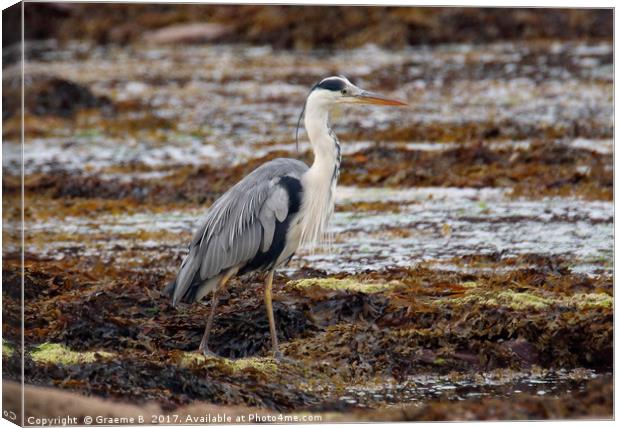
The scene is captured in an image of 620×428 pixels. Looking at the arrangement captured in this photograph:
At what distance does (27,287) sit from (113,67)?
3.01 m

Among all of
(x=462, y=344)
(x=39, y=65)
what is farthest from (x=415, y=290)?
(x=39, y=65)

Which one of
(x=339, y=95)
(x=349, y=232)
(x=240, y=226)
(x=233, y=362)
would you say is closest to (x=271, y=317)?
(x=233, y=362)

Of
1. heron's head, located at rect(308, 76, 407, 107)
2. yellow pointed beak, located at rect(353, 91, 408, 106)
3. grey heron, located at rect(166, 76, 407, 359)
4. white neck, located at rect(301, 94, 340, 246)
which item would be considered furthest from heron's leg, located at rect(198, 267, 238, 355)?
yellow pointed beak, located at rect(353, 91, 408, 106)

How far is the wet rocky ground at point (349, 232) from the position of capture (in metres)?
6.77

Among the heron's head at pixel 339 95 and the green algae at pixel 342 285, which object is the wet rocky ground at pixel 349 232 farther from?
the heron's head at pixel 339 95

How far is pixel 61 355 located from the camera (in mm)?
6836

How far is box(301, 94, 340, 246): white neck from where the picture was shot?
6992 mm

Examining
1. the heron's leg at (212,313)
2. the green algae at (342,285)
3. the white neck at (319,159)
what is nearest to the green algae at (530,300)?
the green algae at (342,285)

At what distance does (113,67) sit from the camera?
9.86 m

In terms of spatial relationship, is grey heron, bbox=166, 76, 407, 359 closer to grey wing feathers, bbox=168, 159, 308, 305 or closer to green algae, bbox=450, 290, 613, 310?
grey wing feathers, bbox=168, 159, 308, 305

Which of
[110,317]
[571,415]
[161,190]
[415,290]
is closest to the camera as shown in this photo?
[571,415]

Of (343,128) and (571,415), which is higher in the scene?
(343,128)

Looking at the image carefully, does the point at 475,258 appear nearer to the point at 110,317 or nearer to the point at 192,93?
the point at 110,317

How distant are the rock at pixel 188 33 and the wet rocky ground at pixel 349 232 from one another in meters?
0.29
